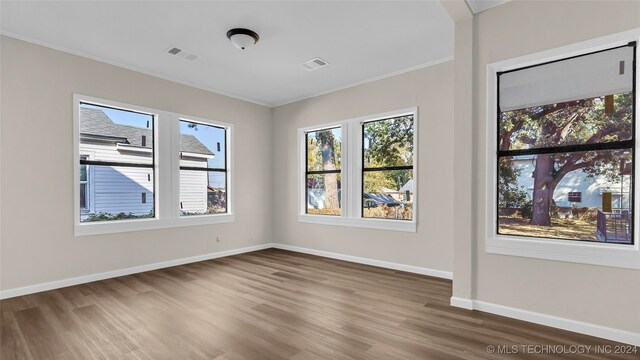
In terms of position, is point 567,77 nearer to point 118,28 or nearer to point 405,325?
point 405,325

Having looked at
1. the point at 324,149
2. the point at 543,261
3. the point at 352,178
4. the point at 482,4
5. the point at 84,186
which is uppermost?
the point at 482,4

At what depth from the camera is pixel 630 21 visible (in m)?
2.42

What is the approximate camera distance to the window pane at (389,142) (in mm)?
4715

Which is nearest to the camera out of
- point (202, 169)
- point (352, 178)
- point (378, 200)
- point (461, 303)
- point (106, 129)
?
point (461, 303)

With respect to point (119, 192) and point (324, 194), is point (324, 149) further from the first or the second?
point (119, 192)

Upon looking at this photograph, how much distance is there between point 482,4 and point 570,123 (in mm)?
1380

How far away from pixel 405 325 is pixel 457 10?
2.98 meters

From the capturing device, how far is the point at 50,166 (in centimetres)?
380

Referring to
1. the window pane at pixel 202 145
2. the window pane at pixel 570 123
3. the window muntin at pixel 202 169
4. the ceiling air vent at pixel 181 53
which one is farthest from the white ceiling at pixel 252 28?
the window pane at pixel 570 123

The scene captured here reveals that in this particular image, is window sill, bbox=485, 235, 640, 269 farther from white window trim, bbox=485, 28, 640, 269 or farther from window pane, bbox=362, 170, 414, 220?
window pane, bbox=362, 170, 414, 220

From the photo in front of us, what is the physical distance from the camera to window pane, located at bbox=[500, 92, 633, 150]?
8.46 ft

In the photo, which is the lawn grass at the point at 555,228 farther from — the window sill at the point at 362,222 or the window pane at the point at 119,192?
the window pane at the point at 119,192

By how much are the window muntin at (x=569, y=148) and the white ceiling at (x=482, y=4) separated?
65 cm

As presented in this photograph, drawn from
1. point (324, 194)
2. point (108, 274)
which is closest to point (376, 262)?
point (324, 194)
